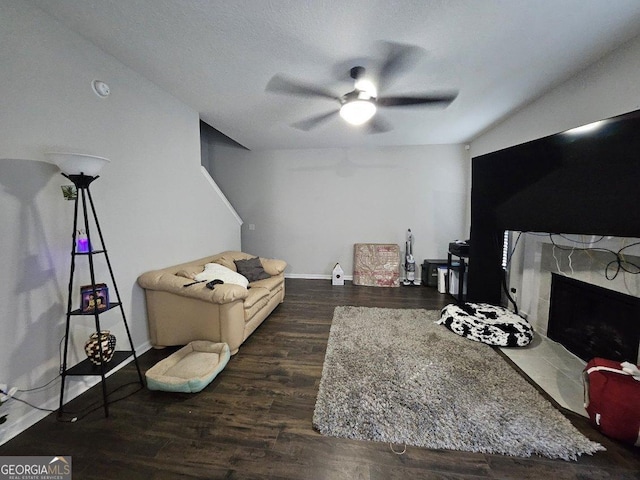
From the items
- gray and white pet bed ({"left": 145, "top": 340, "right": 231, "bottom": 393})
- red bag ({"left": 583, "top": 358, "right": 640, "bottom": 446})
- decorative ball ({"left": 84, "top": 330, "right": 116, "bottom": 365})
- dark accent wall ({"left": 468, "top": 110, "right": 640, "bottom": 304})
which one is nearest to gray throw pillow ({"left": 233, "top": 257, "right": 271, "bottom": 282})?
gray and white pet bed ({"left": 145, "top": 340, "right": 231, "bottom": 393})

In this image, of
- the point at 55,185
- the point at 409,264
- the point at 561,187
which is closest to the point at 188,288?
the point at 55,185

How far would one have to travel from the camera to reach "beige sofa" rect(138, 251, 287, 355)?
7.32ft

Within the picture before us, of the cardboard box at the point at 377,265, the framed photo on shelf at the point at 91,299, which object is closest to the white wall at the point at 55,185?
the framed photo on shelf at the point at 91,299

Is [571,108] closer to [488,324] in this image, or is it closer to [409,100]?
[409,100]

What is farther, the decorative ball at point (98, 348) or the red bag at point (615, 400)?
the decorative ball at point (98, 348)

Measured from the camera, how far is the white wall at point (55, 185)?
1.44m

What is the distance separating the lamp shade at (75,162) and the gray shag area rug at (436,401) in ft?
7.16

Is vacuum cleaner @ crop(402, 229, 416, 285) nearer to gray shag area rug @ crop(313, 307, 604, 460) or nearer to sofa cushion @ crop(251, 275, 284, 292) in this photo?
gray shag area rug @ crop(313, 307, 604, 460)

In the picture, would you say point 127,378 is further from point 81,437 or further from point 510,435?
point 510,435

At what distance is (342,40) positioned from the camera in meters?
1.74

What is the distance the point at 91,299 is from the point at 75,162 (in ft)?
2.97

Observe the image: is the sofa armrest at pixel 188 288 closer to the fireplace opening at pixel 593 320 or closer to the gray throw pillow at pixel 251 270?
the gray throw pillow at pixel 251 270

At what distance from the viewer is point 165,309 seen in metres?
2.36

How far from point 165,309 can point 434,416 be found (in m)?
2.46
